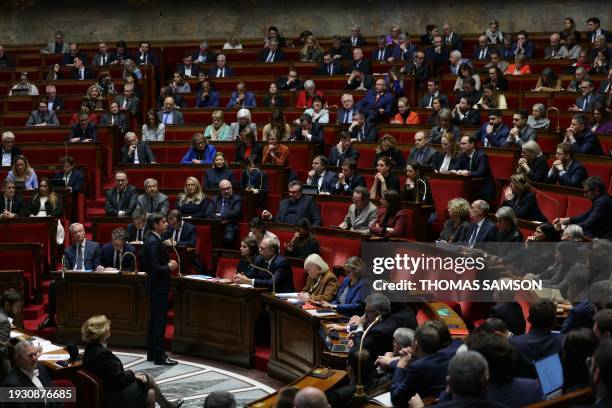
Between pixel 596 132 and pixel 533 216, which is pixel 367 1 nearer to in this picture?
pixel 596 132

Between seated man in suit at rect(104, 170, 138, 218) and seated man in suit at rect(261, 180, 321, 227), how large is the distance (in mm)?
1420

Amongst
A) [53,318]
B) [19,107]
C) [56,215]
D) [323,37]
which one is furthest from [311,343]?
[323,37]

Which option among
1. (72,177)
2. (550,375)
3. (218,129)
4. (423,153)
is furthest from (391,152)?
(550,375)

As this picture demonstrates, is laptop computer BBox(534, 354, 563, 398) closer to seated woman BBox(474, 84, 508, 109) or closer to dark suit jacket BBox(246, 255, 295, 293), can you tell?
dark suit jacket BBox(246, 255, 295, 293)

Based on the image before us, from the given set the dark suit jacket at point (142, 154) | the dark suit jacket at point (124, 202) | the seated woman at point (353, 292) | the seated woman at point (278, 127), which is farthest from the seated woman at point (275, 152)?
the seated woman at point (353, 292)

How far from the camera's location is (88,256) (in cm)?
849

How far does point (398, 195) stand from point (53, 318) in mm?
2928

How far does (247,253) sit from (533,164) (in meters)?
2.47

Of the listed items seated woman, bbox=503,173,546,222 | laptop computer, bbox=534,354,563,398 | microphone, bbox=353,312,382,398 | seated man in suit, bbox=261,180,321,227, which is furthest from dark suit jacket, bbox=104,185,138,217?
laptop computer, bbox=534,354,563,398

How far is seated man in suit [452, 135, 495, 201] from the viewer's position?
8945 mm

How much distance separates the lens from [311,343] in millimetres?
6848

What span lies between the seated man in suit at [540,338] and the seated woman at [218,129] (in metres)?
6.72

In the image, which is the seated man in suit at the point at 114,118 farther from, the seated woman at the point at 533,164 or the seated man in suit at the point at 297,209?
the seated woman at the point at 533,164

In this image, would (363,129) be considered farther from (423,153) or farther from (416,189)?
(416,189)
